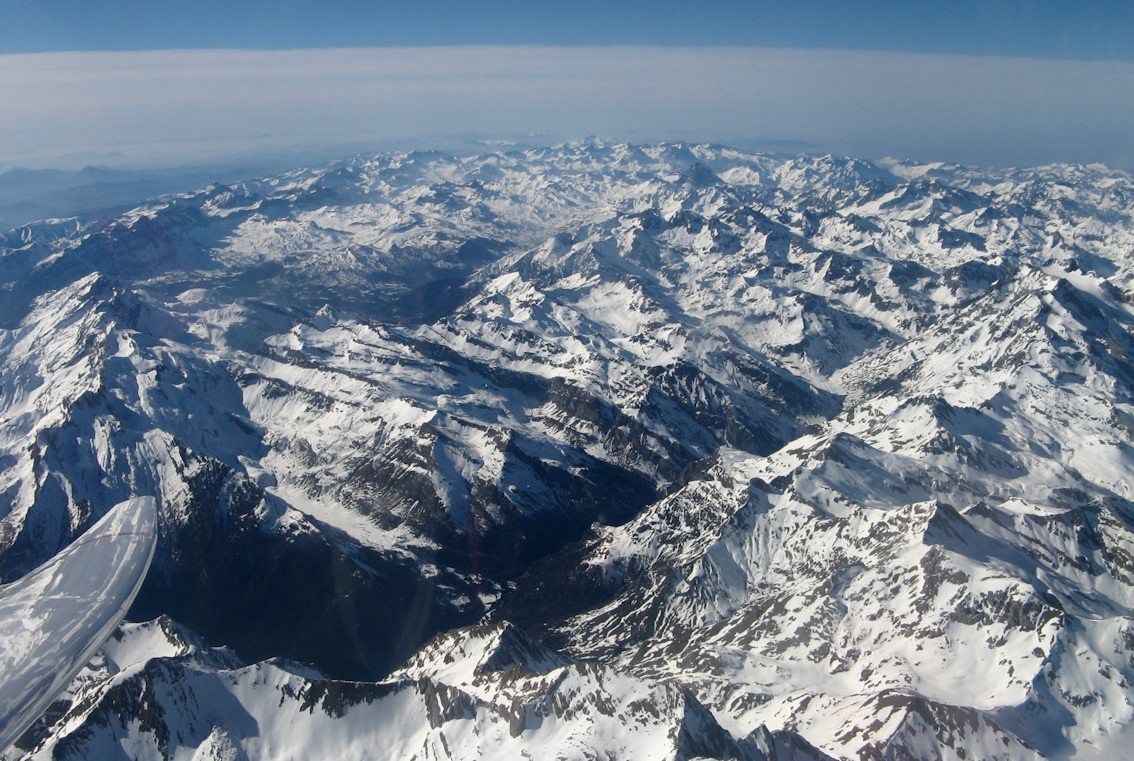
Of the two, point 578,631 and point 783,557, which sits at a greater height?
point 783,557

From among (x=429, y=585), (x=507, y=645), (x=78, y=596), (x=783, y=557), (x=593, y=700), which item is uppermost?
(x=78, y=596)

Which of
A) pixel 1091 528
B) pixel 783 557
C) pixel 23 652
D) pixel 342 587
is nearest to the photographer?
pixel 23 652

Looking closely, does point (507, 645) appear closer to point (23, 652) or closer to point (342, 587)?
point (23, 652)

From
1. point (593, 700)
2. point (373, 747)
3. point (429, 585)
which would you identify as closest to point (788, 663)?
point (593, 700)

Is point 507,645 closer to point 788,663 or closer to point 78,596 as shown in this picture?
point 788,663

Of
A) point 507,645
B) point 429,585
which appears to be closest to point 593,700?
point 507,645

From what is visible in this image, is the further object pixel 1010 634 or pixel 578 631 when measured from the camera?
pixel 578 631

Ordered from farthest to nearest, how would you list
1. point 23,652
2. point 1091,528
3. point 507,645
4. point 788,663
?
point 1091,528
point 788,663
point 507,645
point 23,652
